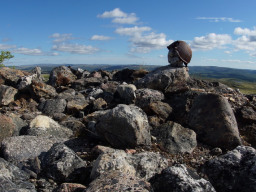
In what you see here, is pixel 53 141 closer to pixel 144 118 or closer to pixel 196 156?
pixel 144 118

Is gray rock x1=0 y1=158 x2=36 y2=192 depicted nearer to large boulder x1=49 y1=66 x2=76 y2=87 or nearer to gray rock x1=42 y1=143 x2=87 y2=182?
gray rock x1=42 y1=143 x2=87 y2=182

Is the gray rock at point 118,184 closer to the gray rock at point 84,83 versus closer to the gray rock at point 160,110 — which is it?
the gray rock at point 160,110

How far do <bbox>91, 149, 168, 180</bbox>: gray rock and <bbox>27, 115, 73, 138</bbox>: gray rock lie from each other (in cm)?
359

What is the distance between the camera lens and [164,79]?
1368 centimetres

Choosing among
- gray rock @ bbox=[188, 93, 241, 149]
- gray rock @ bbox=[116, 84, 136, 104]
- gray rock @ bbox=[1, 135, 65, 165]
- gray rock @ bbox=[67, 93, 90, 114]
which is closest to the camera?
gray rock @ bbox=[1, 135, 65, 165]

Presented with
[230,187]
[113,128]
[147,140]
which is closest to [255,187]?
[230,187]

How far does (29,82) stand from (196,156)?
1127 cm

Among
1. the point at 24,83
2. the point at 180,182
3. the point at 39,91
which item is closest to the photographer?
the point at 180,182

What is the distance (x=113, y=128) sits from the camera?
7.95 meters

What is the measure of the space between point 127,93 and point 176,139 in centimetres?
463

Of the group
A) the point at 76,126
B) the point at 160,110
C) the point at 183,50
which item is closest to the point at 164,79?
the point at 183,50

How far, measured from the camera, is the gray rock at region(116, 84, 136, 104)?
39.9 ft

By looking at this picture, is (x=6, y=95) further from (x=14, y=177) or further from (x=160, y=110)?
(x=14, y=177)

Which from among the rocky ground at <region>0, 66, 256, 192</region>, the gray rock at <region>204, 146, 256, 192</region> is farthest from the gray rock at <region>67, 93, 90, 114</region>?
the gray rock at <region>204, 146, 256, 192</region>
